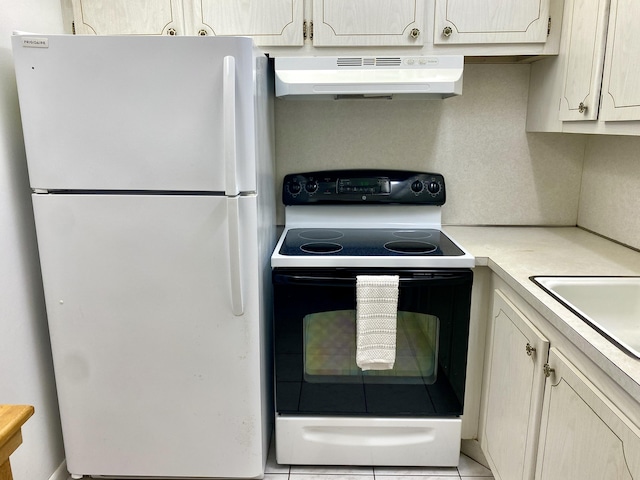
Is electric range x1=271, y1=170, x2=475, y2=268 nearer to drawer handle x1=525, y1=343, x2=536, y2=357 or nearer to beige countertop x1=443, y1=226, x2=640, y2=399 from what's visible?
beige countertop x1=443, y1=226, x2=640, y2=399

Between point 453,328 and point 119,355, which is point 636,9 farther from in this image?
point 119,355

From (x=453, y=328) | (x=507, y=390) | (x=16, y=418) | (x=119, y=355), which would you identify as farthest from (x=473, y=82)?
(x=16, y=418)

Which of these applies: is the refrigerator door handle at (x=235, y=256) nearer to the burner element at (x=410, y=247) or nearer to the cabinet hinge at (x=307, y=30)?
the burner element at (x=410, y=247)

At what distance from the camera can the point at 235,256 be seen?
157cm

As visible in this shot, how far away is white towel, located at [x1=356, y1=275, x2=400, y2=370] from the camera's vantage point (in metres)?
1.71

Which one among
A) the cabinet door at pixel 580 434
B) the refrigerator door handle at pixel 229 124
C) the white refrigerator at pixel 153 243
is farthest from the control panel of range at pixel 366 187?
the cabinet door at pixel 580 434

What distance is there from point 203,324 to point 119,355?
32 cm

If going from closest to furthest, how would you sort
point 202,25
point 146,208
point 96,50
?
point 96,50 < point 146,208 < point 202,25

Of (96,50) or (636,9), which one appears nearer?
(636,9)

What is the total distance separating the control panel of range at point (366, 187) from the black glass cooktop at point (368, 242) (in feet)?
0.46

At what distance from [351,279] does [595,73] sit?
1.03m

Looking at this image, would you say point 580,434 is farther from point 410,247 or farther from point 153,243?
point 153,243

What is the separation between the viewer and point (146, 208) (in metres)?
1.57

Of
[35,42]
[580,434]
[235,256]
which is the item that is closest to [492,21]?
[235,256]
